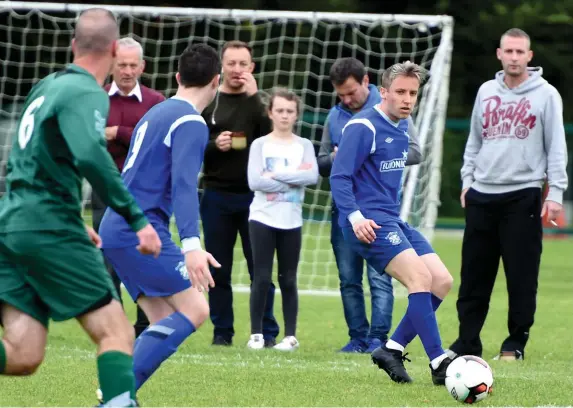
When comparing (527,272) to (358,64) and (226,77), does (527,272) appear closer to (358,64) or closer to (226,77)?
(358,64)

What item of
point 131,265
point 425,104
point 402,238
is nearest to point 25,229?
point 131,265

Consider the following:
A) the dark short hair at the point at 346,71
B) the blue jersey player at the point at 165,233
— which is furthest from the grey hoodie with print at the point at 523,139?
the blue jersey player at the point at 165,233

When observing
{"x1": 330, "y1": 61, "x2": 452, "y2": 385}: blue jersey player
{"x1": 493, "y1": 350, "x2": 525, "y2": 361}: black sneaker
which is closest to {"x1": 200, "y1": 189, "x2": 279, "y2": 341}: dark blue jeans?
{"x1": 493, "y1": 350, "x2": 525, "y2": 361}: black sneaker

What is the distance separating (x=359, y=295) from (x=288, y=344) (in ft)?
2.48

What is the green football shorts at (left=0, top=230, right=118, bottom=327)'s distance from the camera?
4945 millimetres

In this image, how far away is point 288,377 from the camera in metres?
7.10

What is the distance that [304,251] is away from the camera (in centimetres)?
1802

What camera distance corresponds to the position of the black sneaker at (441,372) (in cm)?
681

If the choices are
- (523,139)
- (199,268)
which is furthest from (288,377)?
(523,139)

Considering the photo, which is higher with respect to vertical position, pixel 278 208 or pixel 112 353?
pixel 112 353

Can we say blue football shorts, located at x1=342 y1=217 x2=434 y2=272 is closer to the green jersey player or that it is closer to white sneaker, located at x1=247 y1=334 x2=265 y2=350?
white sneaker, located at x1=247 y1=334 x2=265 y2=350

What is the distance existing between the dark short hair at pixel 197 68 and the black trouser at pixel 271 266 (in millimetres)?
2729

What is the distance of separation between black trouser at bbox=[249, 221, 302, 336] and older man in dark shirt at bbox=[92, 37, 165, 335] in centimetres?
87

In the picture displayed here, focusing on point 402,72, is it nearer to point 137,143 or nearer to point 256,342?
point 137,143
